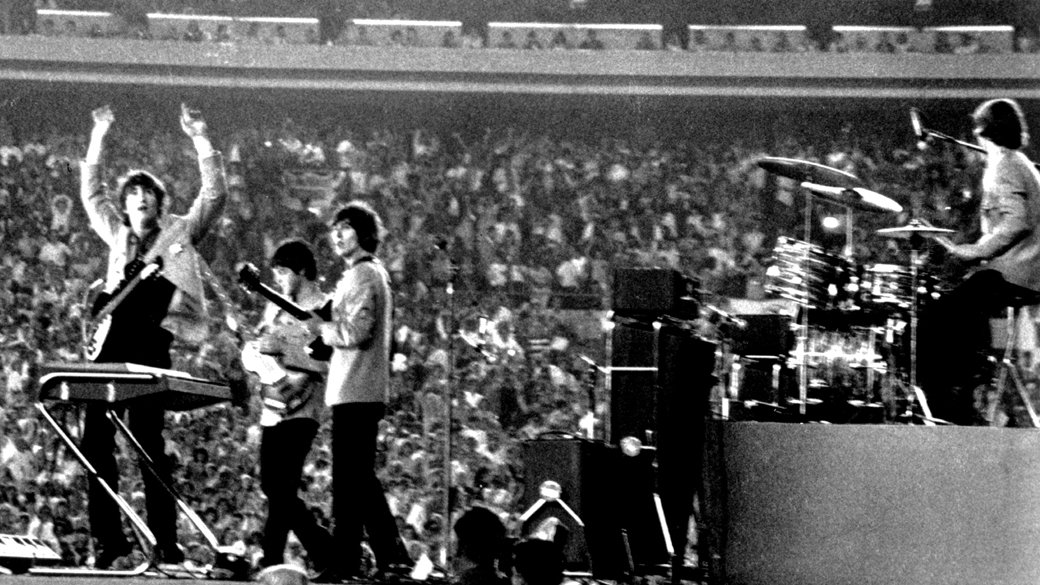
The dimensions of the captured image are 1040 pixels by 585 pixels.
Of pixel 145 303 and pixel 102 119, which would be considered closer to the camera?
pixel 145 303

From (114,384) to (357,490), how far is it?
2.52ft

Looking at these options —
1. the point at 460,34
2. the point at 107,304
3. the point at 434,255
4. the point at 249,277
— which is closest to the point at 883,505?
the point at 249,277

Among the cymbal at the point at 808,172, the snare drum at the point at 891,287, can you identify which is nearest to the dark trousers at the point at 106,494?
the cymbal at the point at 808,172

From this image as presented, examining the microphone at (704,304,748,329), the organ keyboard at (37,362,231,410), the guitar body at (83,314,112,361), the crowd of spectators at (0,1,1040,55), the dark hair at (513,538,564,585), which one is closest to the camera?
the dark hair at (513,538,564,585)

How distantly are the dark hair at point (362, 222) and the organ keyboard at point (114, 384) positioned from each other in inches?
25.6

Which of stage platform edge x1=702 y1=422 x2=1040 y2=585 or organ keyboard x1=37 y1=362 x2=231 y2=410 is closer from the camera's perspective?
stage platform edge x1=702 y1=422 x2=1040 y2=585

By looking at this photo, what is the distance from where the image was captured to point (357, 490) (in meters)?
4.21

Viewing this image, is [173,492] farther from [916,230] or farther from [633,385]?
[916,230]

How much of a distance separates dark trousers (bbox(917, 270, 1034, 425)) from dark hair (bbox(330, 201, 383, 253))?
1.57 m

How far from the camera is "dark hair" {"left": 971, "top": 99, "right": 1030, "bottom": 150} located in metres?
4.14

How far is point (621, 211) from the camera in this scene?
35.3ft

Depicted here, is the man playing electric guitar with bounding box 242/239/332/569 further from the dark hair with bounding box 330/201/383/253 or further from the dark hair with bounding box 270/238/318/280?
the dark hair with bounding box 330/201/383/253

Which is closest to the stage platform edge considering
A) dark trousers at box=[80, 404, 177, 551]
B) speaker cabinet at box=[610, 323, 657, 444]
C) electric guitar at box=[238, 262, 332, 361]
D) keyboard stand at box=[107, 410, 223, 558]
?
speaker cabinet at box=[610, 323, 657, 444]

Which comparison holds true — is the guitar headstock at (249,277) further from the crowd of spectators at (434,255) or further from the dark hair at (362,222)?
the crowd of spectators at (434,255)
